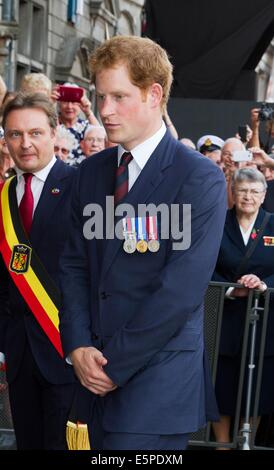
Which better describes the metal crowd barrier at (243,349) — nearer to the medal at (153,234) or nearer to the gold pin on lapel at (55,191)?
the gold pin on lapel at (55,191)

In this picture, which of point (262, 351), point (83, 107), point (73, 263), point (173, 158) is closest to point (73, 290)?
point (73, 263)

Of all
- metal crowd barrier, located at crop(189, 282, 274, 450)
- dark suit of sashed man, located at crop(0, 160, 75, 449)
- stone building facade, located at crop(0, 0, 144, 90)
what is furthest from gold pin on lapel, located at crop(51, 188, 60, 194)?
stone building facade, located at crop(0, 0, 144, 90)

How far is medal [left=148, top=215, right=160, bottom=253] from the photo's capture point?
14.0 feet

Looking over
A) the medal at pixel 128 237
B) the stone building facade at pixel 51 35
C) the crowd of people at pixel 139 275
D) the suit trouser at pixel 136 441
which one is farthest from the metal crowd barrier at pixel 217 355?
the stone building facade at pixel 51 35

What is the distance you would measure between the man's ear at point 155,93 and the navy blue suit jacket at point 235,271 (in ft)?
10.4

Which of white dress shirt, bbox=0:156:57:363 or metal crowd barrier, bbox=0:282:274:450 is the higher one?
white dress shirt, bbox=0:156:57:363

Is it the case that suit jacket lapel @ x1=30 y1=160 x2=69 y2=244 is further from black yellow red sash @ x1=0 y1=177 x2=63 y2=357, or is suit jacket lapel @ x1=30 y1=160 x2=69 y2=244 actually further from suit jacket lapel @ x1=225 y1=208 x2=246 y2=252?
suit jacket lapel @ x1=225 y1=208 x2=246 y2=252

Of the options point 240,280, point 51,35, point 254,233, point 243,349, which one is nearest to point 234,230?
point 254,233

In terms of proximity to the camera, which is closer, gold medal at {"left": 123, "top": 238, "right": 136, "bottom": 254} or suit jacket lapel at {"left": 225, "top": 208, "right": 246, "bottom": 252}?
gold medal at {"left": 123, "top": 238, "right": 136, "bottom": 254}

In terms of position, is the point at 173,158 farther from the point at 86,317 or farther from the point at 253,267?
the point at 253,267

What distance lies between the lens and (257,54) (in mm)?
20484

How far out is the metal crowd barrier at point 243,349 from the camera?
7.26 meters

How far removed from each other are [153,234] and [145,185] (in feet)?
0.65

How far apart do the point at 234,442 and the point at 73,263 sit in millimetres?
3167
